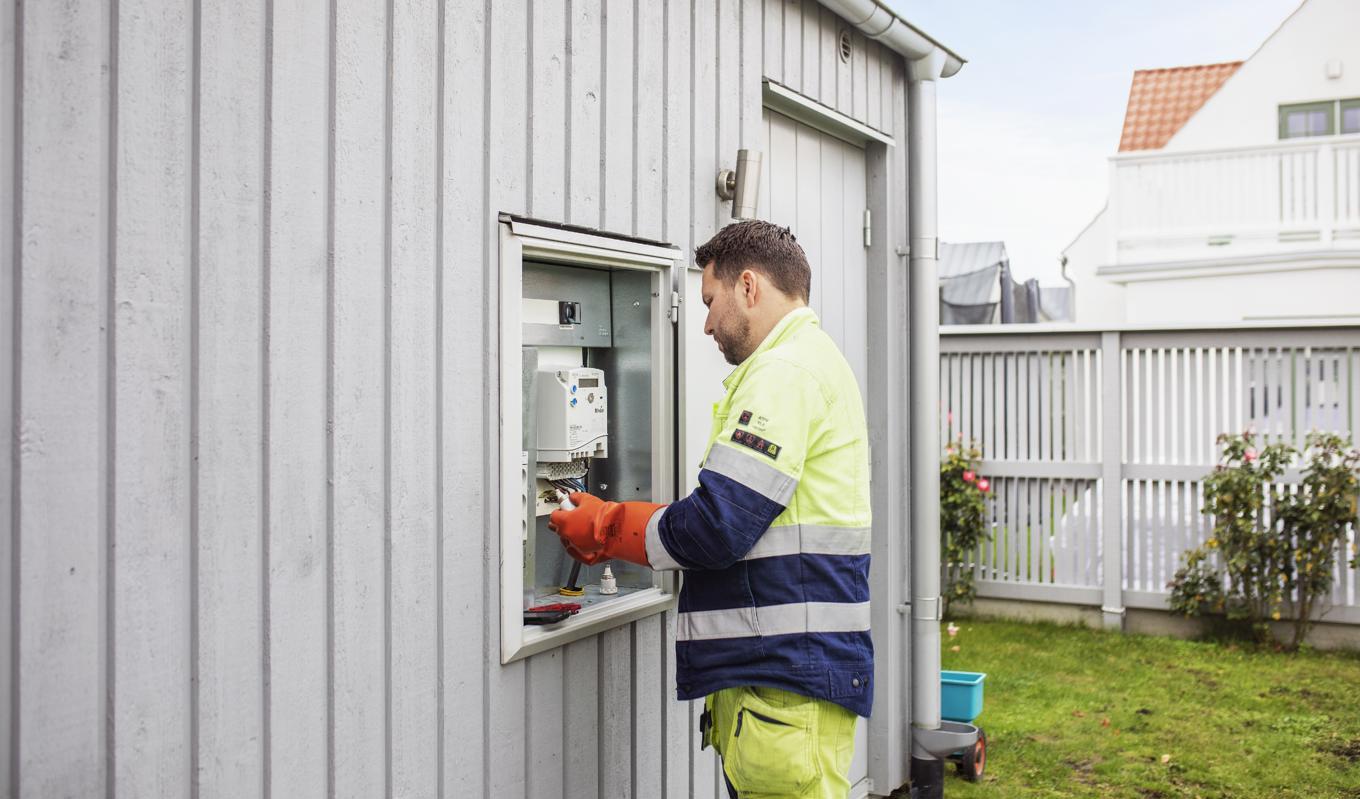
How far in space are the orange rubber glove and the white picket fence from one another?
599cm

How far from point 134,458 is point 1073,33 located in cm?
3128

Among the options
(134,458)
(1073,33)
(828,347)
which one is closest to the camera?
(134,458)

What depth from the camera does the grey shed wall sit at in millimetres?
1740

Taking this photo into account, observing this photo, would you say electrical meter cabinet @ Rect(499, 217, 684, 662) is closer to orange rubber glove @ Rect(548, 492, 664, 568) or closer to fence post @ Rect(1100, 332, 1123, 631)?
orange rubber glove @ Rect(548, 492, 664, 568)

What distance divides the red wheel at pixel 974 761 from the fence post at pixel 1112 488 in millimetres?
3055

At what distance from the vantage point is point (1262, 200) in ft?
43.5

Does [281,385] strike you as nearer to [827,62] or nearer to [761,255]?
[761,255]

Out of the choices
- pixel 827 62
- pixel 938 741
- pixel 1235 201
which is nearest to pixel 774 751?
pixel 938 741

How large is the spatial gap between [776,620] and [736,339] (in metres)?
0.70

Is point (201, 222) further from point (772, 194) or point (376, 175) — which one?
point (772, 194)

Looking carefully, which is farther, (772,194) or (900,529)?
(900,529)

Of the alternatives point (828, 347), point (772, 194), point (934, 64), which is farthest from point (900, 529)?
point (828, 347)

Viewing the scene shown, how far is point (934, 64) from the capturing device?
16.2 ft

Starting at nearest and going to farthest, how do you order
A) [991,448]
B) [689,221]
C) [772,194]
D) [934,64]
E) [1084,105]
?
[689,221], [772,194], [934,64], [991,448], [1084,105]
